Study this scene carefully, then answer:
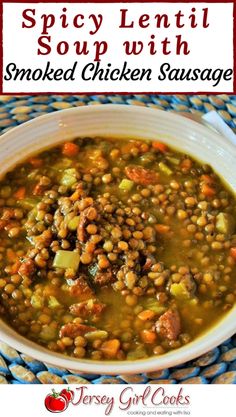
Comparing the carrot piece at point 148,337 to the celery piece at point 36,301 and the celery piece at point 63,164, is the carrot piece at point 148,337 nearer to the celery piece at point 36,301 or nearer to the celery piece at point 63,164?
the celery piece at point 36,301

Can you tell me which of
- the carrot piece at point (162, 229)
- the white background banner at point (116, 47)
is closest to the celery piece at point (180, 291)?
the carrot piece at point (162, 229)

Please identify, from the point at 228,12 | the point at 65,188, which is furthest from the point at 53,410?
the point at 228,12

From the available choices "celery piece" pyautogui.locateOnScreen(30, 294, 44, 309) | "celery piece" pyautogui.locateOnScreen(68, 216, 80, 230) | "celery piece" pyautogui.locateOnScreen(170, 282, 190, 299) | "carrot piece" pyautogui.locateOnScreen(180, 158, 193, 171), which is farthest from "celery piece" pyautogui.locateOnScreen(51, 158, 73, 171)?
"celery piece" pyautogui.locateOnScreen(170, 282, 190, 299)

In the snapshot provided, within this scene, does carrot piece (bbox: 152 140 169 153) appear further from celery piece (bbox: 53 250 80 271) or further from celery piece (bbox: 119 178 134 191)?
celery piece (bbox: 53 250 80 271)

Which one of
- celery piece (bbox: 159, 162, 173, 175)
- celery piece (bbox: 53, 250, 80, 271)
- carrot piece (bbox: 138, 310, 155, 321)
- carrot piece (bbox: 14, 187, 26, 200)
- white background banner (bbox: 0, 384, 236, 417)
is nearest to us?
white background banner (bbox: 0, 384, 236, 417)

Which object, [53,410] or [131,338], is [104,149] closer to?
[131,338]

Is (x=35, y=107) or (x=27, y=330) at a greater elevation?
(x=35, y=107)
